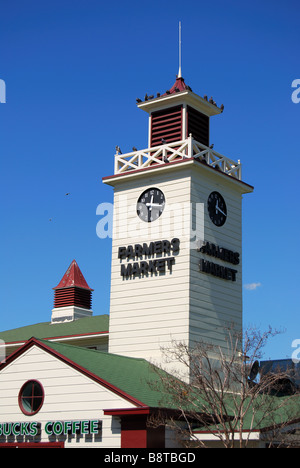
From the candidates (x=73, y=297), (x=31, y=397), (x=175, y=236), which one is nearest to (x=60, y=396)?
(x=31, y=397)

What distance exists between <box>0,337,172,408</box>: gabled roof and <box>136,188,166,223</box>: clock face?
6848 millimetres

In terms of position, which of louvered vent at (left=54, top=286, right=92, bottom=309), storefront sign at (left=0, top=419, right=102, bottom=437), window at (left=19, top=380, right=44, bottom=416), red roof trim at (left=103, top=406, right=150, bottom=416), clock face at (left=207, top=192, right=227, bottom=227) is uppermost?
clock face at (left=207, top=192, right=227, bottom=227)

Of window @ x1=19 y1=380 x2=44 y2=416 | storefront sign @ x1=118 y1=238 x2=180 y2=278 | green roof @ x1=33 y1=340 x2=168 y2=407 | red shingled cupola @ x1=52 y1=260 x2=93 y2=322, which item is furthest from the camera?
red shingled cupola @ x1=52 y1=260 x2=93 y2=322

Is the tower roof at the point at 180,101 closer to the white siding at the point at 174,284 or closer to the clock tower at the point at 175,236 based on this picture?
the clock tower at the point at 175,236

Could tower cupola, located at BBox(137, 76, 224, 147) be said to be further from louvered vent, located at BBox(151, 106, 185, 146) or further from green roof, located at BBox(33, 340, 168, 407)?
green roof, located at BBox(33, 340, 168, 407)

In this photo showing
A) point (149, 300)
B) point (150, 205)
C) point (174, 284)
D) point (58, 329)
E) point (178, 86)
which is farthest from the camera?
point (58, 329)

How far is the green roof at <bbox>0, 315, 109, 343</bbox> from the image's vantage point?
44341 millimetres

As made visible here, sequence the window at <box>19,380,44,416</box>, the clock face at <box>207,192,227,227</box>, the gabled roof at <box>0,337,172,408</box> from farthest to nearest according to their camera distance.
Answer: the clock face at <box>207,192,227,227</box> → the window at <box>19,380,44,416</box> → the gabled roof at <box>0,337,172,408</box>

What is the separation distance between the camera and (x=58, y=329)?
153 feet

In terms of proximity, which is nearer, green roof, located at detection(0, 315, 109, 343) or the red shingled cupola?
green roof, located at detection(0, 315, 109, 343)

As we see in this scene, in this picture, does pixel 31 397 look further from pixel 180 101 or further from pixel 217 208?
pixel 180 101

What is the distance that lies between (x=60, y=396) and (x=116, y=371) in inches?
96.4

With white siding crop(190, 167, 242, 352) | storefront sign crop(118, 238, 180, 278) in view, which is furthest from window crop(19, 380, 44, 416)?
storefront sign crop(118, 238, 180, 278)

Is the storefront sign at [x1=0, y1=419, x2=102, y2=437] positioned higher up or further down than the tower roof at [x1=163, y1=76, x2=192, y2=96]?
further down
